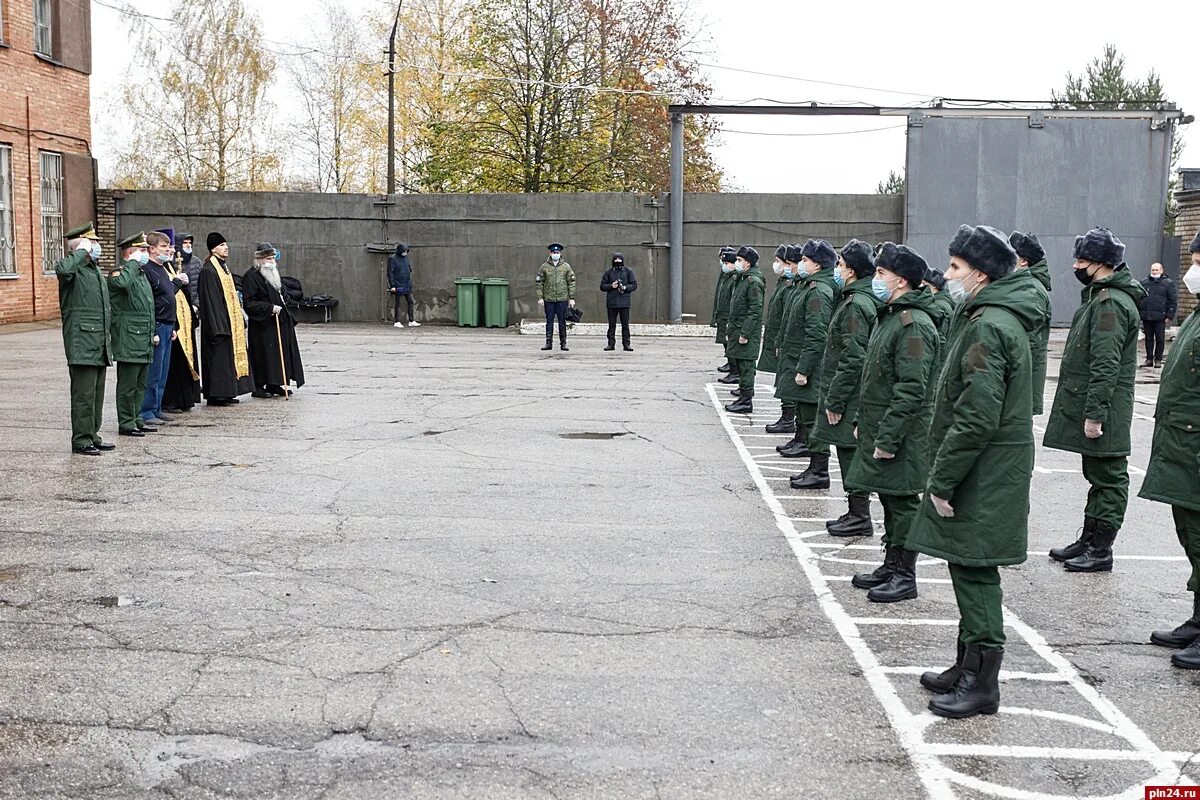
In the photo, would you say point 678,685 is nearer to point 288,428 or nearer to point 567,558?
point 567,558

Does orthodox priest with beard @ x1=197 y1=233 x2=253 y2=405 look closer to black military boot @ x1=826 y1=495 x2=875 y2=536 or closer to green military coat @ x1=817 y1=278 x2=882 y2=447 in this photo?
green military coat @ x1=817 y1=278 x2=882 y2=447

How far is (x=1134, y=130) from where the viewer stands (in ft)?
94.6

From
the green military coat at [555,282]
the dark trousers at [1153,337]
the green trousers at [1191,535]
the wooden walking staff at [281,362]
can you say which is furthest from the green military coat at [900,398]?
the dark trousers at [1153,337]

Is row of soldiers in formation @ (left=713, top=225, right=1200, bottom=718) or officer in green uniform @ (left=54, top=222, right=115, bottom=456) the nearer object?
row of soldiers in formation @ (left=713, top=225, right=1200, bottom=718)

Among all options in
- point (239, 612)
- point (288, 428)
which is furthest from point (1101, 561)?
point (288, 428)

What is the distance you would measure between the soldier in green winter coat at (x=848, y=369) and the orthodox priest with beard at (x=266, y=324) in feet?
26.6

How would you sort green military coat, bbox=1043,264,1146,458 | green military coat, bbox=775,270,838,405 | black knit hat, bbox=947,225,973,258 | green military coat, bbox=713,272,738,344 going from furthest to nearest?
green military coat, bbox=713,272,738,344, green military coat, bbox=775,270,838,405, green military coat, bbox=1043,264,1146,458, black knit hat, bbox=947,225,973,258

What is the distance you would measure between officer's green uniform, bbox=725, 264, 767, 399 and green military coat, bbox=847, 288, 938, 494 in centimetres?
755

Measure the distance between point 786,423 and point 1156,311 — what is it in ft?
35.9

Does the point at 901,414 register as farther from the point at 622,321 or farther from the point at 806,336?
the point at 622,321

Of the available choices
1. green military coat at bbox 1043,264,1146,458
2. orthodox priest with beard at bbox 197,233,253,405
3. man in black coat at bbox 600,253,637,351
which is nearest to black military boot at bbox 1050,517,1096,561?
green military coat at bbox 1043,264,1146,458

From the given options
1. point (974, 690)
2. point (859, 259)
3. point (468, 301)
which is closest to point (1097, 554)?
point (859, 259)

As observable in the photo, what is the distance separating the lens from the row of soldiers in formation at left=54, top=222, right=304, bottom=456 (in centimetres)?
1098

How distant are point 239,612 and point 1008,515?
360 centimetres
